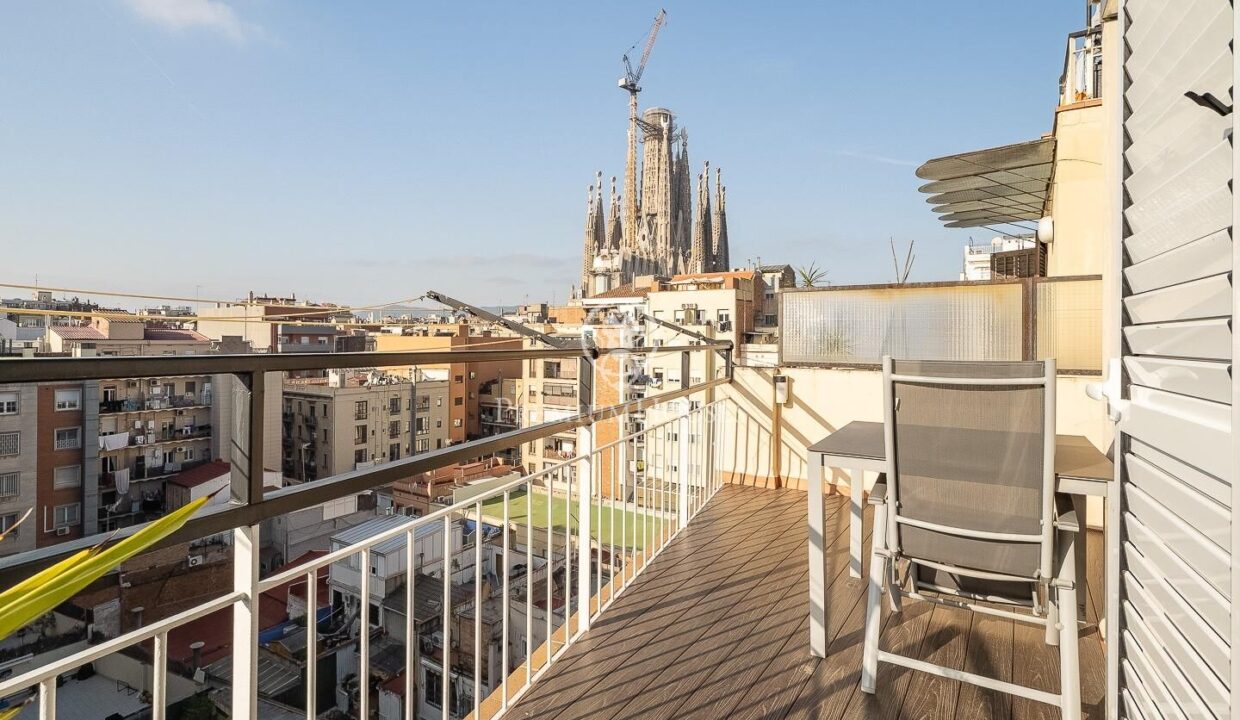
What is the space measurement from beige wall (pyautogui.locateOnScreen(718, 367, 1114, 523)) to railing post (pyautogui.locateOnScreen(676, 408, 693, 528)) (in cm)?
87

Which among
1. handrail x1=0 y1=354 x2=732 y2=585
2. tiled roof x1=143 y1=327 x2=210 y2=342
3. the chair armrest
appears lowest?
the chair armrest

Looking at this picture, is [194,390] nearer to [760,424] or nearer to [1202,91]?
[1202,91]

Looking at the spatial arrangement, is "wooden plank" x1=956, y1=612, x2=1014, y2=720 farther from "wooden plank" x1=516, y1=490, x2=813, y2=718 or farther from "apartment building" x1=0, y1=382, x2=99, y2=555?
"apartment building" x1=0, y1=382, x2=99, y2=555

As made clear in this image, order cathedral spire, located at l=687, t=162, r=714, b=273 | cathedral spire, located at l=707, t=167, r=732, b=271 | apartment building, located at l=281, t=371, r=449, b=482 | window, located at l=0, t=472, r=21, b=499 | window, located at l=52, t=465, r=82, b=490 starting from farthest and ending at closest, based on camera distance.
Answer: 1. cathedral spire, located at l=707, t=167, r=732, b=271
2. cathedral spire, located at l=687, t=162, r=714, b=273
3. apartment building, located at l=281, t=371, r=449, b=482
4. window, located at l=52, t=465, r=82, b=490
5. window, located at l=0, t=472, r=21, b=499

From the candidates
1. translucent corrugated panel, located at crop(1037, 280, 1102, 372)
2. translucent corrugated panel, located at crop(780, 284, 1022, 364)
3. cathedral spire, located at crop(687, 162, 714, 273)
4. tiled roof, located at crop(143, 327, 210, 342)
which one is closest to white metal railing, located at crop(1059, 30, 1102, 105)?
translucent corrugated panel, located at crop(1037, 280, 1102, 372)

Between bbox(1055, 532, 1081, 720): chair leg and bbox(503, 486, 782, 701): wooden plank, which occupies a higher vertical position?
bbox(1055, 532, 1081, 720): chair leg

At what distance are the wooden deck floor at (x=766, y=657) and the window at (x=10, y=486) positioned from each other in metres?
3.81

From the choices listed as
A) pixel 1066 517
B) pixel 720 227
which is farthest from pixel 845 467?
pixel 720 227

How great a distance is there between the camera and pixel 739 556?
3041 mm

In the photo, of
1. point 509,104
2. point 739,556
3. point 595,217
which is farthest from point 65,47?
point 595,217

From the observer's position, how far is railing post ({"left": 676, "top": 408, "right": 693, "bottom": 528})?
3.51m

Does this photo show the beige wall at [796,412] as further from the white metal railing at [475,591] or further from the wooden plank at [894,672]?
the wooden plank at [894,672]

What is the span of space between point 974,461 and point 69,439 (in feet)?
18.0

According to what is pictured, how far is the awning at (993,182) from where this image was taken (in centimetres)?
479
